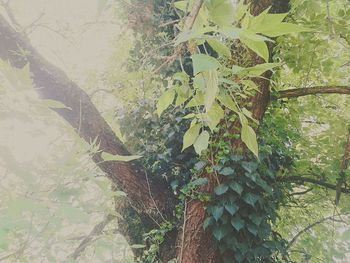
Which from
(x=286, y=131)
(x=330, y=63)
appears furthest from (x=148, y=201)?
(x=330, y=63)

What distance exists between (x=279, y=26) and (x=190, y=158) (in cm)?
248

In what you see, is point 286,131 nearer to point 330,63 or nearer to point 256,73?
point 330,63

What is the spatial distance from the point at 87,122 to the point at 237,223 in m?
1.25

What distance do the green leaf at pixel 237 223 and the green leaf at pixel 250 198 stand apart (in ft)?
0.36

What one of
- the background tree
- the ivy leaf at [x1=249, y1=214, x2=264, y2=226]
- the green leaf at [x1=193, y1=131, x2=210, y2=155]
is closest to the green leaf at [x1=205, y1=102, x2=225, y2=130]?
the green leaf at [x1=193, y1=131, x2=210, y2=155]

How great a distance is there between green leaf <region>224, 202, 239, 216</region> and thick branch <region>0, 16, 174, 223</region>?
0.67 meters

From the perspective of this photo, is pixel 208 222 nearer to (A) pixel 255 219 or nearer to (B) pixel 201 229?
(B) pixel 201 229

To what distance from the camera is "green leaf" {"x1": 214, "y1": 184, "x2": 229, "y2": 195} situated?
7.76 ft

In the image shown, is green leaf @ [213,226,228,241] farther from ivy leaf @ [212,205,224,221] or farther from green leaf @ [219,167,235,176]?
green leaf @ [219,167,235,176]

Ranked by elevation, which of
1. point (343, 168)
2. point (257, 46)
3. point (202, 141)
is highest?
point (257, 46)

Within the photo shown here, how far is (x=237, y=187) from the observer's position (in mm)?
2373

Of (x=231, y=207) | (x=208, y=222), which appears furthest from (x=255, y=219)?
(x=208, y=222)

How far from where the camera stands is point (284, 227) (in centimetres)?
402

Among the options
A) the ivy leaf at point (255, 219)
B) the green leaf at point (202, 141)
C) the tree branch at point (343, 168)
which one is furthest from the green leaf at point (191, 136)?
the tree branch at point (343, 168)
